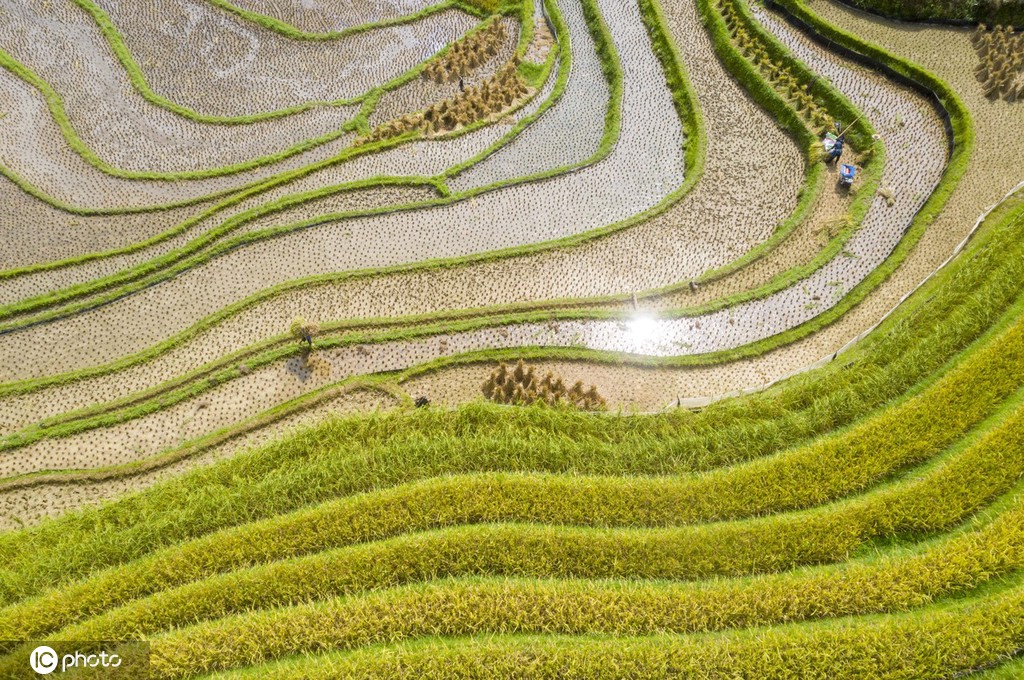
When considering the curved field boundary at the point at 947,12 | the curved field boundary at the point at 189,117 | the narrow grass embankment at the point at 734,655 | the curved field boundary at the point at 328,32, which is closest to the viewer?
the narrow grass embankment at the point at 734,655

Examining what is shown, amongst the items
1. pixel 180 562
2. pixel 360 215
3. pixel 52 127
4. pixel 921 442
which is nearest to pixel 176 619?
pixel 180 562

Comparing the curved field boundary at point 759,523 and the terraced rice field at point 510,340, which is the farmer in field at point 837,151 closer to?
the terraced rice field at point 510,340

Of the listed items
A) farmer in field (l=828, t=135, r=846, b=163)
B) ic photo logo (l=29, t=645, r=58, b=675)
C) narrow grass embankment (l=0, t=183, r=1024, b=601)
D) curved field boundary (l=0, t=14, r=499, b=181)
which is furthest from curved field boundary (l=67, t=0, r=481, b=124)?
ic photo logo (l=29, t=645, r=58, b=675)

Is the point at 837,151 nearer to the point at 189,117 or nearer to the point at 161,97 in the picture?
the point at 189,117

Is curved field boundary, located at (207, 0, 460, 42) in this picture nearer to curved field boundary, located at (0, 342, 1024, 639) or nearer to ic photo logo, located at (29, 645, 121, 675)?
curved field boundary, located at (0, 342, 1024, 639)

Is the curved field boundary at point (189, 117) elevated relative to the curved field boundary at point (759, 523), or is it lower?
elevated

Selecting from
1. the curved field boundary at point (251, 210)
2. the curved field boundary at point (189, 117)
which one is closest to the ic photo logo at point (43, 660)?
the curved field boundary at point (251, 210)

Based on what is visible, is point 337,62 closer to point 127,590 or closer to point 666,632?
point 127,590

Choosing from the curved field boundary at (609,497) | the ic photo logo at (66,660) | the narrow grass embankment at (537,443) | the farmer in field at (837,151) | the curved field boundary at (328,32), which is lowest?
the ic photo logo at (66,660)
